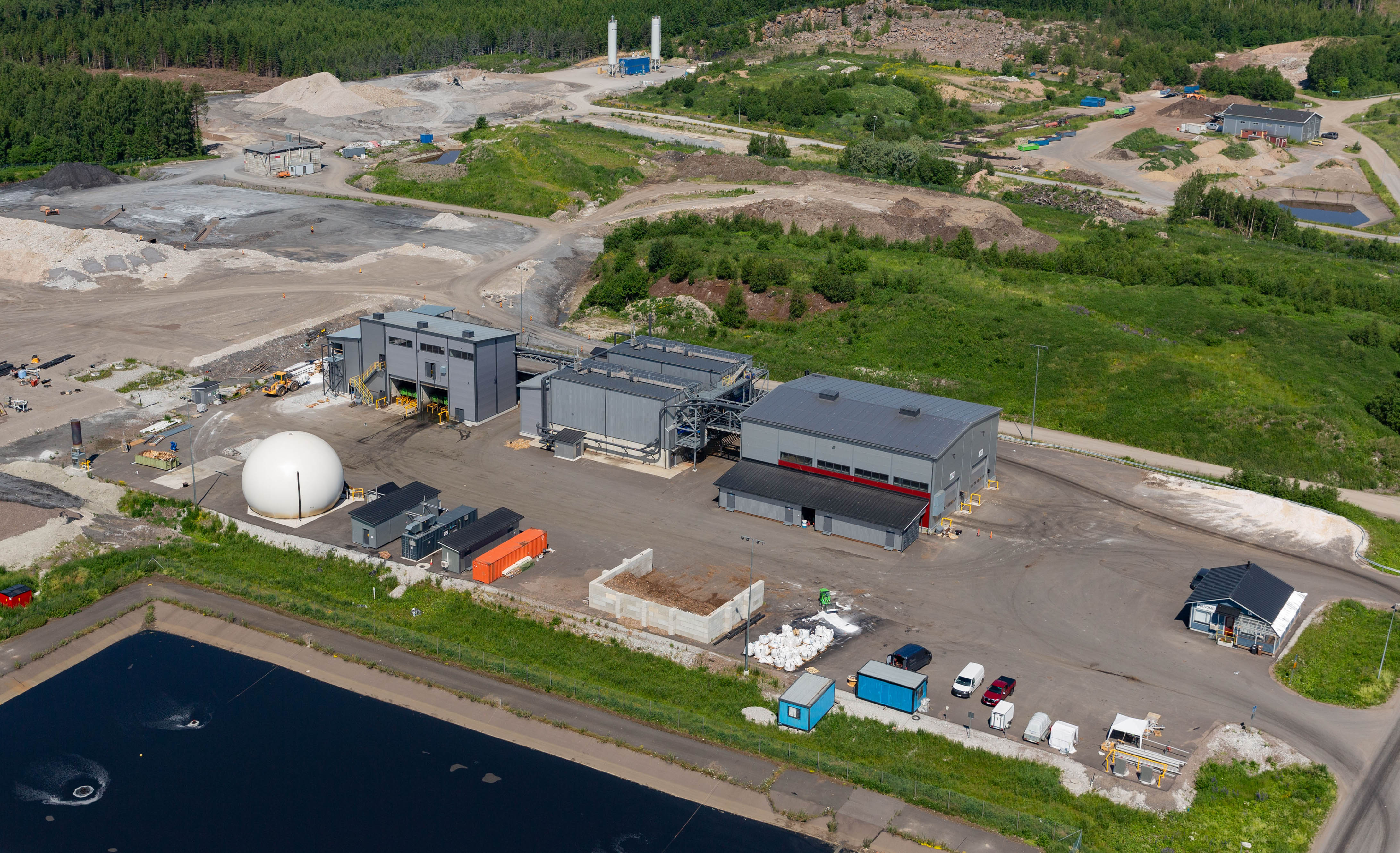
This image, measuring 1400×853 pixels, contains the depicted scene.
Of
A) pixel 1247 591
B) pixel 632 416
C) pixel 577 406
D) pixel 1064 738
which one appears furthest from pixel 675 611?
pixel 1247 591

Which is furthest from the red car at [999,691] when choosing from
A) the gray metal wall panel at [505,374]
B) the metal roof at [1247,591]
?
the gray metal wall panel at [505,374]

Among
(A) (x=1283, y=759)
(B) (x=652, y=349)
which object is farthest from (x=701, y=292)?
(A) (x=1283, y=759)

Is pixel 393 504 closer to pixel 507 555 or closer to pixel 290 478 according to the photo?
pixel 290 478

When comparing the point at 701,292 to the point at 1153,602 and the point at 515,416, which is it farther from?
the point at 1153,602

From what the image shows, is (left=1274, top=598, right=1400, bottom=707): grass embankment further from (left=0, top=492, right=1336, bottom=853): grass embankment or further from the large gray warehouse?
the large gray warehouse

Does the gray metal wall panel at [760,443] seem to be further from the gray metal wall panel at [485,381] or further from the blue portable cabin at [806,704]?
the blue portable cabin at [806,704]

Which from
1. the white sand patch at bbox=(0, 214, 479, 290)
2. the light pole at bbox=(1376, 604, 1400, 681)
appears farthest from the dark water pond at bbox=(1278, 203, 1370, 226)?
the white sand patch at bbox=(0, 214, 479, 290)
